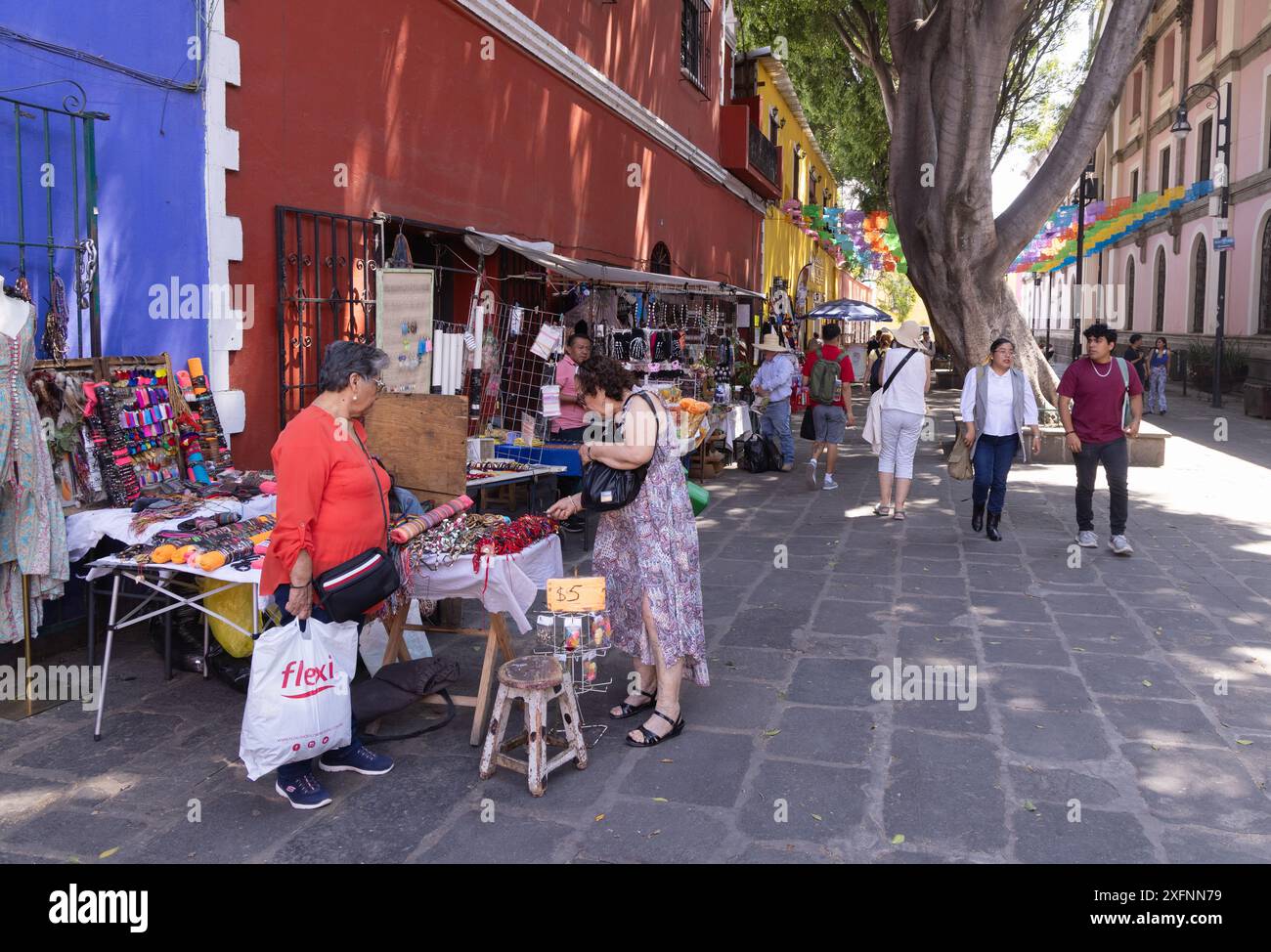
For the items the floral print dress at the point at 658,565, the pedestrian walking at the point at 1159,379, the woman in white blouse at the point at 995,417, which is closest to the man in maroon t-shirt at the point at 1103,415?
the woman in white blouse at the point at 995,417

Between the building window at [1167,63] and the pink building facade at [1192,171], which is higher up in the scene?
the building window at [1167,63]

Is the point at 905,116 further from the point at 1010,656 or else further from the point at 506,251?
the point at 1010,656

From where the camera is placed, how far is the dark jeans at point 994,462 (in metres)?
8.64

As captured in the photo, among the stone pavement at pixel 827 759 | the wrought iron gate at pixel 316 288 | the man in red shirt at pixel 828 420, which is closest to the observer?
the stone pavement at pixel 827 759

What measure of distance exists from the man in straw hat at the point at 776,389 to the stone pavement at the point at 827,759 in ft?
16.6

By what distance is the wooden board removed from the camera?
16.0ft

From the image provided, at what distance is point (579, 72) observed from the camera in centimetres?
1136

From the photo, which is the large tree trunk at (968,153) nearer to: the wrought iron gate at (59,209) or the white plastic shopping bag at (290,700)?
the wrought iron gate at (59,209)

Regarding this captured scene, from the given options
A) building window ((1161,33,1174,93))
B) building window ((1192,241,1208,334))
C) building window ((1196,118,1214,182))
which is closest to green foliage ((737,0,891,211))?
building window ((1196,118,1214,182))

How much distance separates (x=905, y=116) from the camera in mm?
13359

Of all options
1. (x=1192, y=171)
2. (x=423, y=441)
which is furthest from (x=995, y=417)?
(x=1192, y=171)

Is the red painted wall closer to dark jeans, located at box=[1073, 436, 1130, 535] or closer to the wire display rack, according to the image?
the wire display rack

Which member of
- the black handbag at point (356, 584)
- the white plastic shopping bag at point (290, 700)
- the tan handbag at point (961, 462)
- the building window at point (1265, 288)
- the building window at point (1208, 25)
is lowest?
the white plastic shopping bag at point (290, 700)
